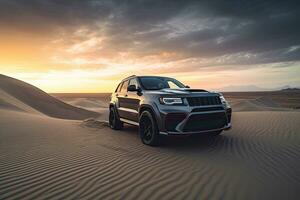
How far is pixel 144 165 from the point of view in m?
5.10

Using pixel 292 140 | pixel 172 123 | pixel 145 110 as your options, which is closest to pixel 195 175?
pixel 172 123

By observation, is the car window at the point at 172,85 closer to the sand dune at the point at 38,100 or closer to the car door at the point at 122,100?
the car door at the point at 122,100

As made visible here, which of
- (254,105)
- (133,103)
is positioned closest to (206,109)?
(133,103)

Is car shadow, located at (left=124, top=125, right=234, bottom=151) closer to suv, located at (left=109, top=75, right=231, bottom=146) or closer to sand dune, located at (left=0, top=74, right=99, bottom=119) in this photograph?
suv, located at (left=109, top=75, right=231, bottom=146)

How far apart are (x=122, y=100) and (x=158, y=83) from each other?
57.2 inches

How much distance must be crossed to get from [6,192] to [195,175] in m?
2.90

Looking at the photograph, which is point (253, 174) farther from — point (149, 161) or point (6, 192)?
point (6, 192)

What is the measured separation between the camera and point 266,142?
6.96m

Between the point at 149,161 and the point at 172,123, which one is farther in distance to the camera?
the point at 172,123

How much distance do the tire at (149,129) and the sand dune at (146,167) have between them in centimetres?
24

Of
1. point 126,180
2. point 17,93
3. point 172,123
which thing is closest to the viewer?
point 126,180

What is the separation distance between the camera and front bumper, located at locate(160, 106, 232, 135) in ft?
19.7

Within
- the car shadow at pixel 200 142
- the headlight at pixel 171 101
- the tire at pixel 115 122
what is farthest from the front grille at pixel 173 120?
the tire at pixel 115 122

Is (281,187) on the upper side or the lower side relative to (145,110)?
lower
